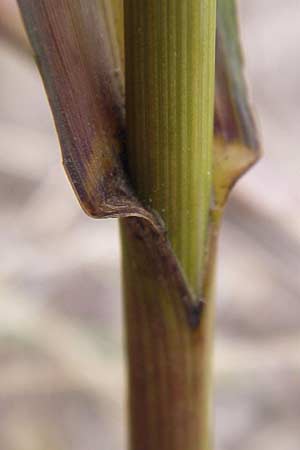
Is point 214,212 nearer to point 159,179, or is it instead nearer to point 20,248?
point 159,179

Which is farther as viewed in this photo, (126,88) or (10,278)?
(10,278)

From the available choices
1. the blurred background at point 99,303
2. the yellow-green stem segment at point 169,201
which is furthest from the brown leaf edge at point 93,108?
the blurred background at point 99,303

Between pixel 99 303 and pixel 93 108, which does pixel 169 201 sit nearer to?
pixel 93 108

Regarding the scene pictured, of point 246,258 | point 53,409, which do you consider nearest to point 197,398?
point 53,409

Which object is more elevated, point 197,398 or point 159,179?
point 159,179

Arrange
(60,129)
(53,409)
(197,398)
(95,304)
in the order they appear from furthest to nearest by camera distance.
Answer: (95,304)
(53,409)
(197,398)
(60,129)

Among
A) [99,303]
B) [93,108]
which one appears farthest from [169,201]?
[99,303]
